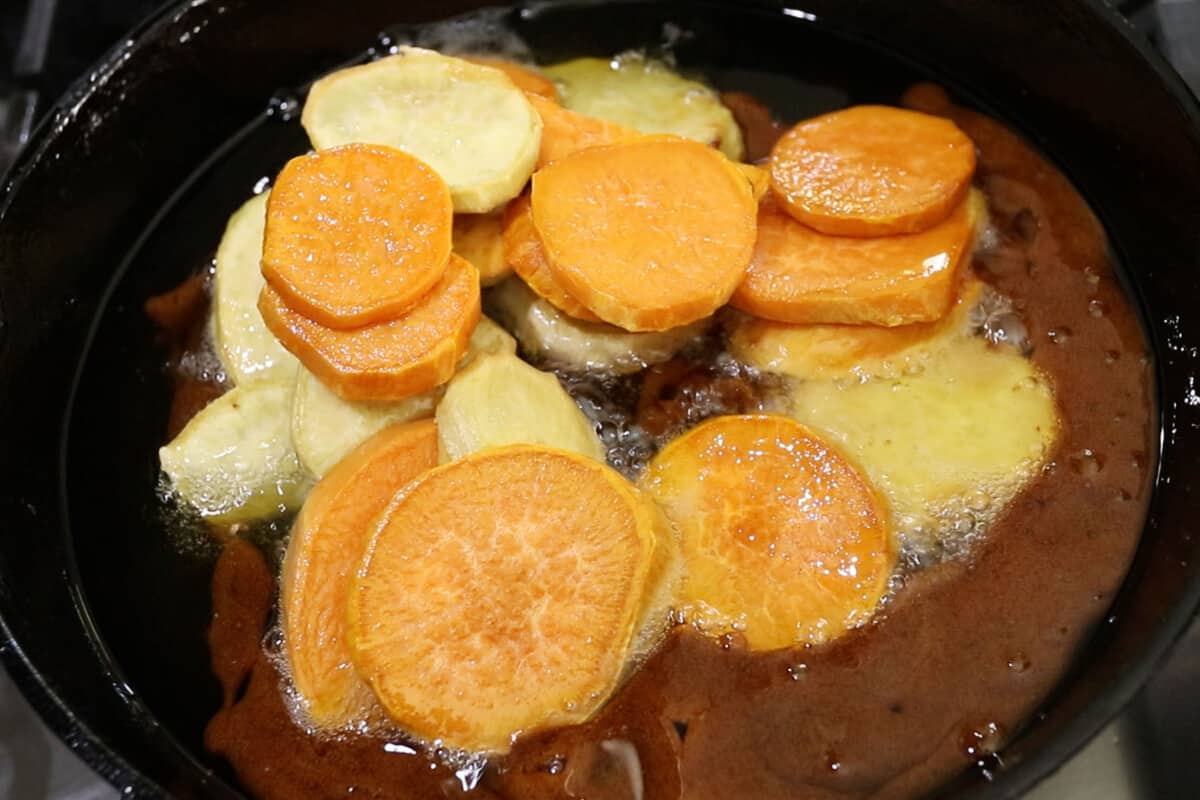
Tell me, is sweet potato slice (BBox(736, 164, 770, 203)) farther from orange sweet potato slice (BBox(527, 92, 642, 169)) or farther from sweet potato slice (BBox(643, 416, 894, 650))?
sweet potato slice (BBox(643, 416, 894, 650))

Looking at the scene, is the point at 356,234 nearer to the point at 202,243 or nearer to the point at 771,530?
the point at 202,243

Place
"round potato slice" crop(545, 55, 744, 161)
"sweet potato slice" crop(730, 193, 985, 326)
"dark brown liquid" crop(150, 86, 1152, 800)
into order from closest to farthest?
"dark brown liquid" crop(150, 86, 1152, 800)
"sweet potato slice" crop(730, 193, 985, 326)
"round potato slice" crop(545, 55, 744, 161)

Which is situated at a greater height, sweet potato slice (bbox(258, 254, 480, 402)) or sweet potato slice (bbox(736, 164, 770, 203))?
sweet potato slice (bbox(258, 254, 480, 402))

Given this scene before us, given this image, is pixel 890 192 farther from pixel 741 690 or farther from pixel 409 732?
pixel 409 732

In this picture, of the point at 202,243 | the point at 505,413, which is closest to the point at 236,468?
the point at 505,413

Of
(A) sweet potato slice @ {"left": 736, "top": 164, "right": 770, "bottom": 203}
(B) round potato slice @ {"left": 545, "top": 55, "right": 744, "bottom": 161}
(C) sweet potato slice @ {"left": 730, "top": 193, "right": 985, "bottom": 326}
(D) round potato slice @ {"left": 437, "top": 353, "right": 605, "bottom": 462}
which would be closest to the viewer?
(D) round potato slice @ {"left": 437, "top": 353, "right": 605, "bottom": 462}

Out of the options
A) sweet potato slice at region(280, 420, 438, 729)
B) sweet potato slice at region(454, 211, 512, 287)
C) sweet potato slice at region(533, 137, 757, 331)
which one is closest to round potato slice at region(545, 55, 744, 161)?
sweet potato slice at region(533, 137, 757, 331)

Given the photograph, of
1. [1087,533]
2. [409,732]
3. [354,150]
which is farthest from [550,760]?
[354,150]
